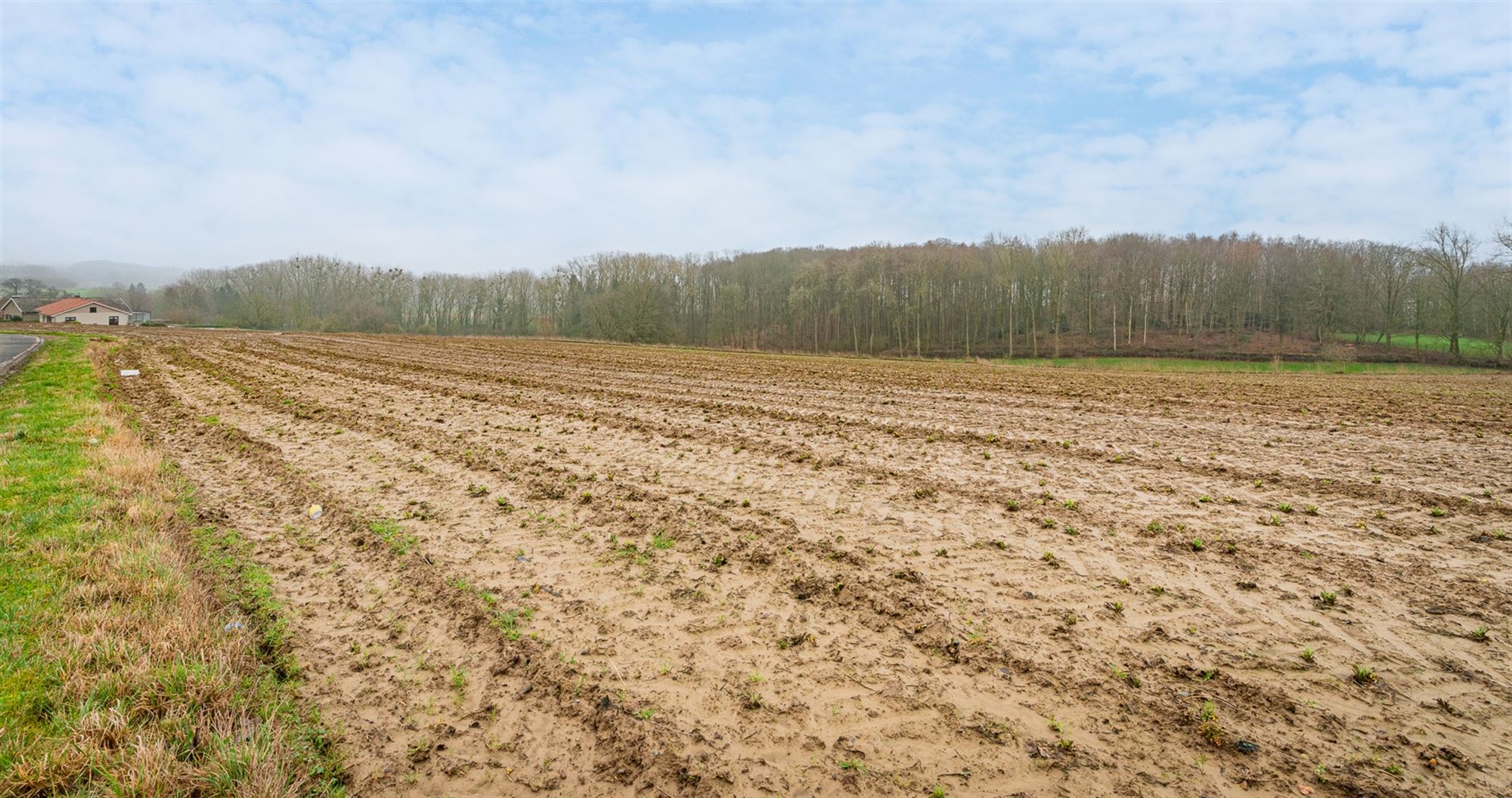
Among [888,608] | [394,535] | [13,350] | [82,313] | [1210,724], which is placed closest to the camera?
[1210,724]

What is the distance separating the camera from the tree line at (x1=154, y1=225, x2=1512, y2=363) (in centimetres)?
5581

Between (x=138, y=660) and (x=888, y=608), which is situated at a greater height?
(x=138, y=660)

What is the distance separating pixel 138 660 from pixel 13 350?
33.4 m

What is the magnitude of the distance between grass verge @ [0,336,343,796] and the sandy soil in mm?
269

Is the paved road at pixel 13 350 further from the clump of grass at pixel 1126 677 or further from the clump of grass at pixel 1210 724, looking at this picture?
the clump of grass at pixel 1210 724

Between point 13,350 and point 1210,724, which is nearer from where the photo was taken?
point 1210,724

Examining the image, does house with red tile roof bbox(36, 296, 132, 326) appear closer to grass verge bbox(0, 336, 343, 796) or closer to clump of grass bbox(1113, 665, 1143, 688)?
grass verge bbox(0, 336, 343, 796)

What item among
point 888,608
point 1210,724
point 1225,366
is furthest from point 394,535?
point 1225,366

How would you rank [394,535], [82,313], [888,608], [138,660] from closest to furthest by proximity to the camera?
[138,660]
[888,608]
[394,535]
[82,313]

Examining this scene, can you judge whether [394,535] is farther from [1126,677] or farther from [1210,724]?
[1210,724]

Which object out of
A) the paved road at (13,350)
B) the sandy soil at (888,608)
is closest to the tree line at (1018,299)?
the paved road at (13,350)

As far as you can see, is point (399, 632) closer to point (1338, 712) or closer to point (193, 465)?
point (1338, 712)

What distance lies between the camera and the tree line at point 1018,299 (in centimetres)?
5581

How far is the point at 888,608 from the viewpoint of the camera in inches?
171
